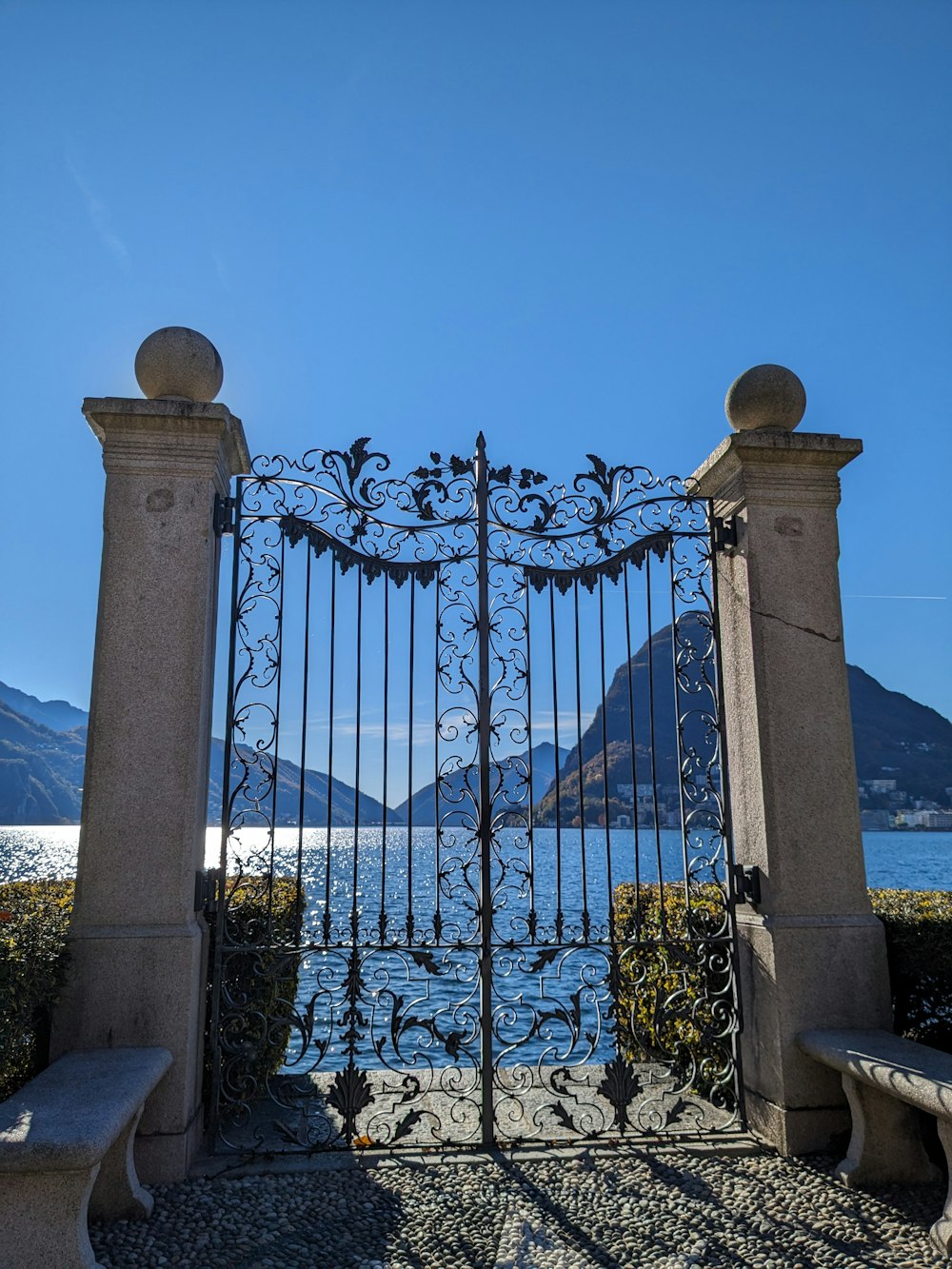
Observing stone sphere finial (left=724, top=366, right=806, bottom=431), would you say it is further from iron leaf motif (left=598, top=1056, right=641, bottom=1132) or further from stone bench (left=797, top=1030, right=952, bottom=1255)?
iron leaf motif (left=598, top=1056, right=641, bottom=1132)

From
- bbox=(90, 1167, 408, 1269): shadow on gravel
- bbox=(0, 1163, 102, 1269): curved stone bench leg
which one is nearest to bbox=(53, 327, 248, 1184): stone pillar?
bbox=(90, 1167, 408, 1269): shadow on gravel

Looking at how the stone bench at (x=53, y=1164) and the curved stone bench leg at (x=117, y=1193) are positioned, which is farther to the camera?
the curved stone bench leg at (x=117, y=1193)

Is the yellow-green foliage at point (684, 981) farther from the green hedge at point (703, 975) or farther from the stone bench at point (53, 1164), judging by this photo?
the stone bench at point (53, 1164)

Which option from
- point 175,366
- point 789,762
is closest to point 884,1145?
point 789,762

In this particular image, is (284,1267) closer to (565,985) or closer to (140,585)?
(140,585)

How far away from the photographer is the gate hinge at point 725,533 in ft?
18.6

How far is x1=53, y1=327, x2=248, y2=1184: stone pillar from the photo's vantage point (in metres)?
4.49

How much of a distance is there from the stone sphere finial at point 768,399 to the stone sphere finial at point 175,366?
333cm

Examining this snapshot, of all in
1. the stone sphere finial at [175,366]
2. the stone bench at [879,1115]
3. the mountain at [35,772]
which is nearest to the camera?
Answer: the stone bench at [879,1115]

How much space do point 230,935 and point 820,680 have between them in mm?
3848

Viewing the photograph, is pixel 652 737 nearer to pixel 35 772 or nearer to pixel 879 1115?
pixel 879 1115

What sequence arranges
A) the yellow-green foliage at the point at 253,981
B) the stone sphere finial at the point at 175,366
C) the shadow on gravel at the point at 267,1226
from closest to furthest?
the shadow on gravel at the point at 267,1226 < the yellow-green foliage at the point at 253,981 < the stone sphere finial at the point at 175,366

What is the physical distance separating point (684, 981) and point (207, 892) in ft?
9.50

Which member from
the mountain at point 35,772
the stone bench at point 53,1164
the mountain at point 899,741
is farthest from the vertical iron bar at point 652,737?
the mountain at point 35,772
